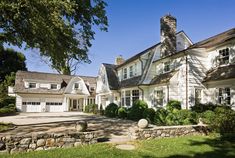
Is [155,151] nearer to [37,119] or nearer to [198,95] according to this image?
[198,95]

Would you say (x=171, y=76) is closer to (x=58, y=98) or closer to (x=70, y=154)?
(x=70, y=154)

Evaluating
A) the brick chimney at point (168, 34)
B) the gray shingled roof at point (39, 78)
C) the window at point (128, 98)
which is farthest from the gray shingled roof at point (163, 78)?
the gray shingled roof at point (39, 78)

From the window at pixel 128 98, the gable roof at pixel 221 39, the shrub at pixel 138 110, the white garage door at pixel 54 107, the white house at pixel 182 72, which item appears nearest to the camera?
the white house at pixel 182 72

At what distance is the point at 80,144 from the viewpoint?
9.64 meters

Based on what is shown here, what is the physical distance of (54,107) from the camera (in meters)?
39.3

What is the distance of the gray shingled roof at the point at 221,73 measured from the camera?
51.1 feet

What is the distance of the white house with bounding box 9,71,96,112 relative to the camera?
37125 millimetres

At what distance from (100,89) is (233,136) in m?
24.1

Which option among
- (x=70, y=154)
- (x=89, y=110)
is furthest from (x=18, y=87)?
(x=70, y=154)

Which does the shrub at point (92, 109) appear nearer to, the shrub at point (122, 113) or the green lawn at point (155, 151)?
the shrub at point (122, 113)

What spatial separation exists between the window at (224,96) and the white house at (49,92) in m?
28.0

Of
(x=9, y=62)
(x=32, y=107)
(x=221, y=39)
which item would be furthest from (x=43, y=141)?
(x=9, y=62)

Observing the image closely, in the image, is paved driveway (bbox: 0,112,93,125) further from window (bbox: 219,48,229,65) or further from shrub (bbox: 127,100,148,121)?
window (bbox: 219,48,229,65)

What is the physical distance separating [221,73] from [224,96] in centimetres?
181
